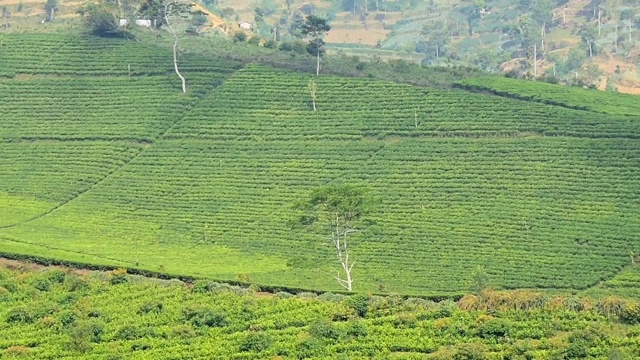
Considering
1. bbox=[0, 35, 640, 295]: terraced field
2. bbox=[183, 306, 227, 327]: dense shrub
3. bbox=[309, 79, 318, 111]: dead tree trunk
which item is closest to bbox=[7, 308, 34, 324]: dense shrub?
bbox=[183, 306, 227, 327]: dense shrub

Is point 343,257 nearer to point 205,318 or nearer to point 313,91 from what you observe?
point 205,318

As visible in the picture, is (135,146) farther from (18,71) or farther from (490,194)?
(490,194)

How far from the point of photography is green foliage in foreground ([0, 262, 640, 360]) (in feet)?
171

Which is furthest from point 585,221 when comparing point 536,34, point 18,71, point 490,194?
point 536,34

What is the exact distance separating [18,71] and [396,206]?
49.0 metres

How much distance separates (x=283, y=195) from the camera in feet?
310

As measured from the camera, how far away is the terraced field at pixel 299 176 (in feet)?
265

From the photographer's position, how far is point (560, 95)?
11150 centimetres

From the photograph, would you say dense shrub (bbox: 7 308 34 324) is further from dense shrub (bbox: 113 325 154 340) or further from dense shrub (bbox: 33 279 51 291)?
dense shrub (bbox: 113 325 154 340)

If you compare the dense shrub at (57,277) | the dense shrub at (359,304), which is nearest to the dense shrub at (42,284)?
the dense shrub at (57,277)

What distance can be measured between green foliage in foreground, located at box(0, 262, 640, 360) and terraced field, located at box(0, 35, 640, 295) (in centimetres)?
840

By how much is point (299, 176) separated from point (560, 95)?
2850 cm

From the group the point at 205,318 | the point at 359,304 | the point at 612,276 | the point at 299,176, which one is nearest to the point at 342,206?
the point at 359,304

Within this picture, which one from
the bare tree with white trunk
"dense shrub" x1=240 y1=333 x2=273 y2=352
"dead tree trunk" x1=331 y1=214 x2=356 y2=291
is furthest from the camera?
the bare tree with white trunk
